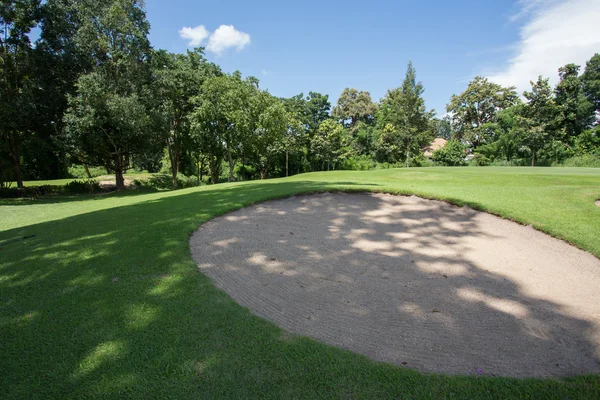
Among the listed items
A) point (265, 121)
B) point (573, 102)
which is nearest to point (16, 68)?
point (265, 121)

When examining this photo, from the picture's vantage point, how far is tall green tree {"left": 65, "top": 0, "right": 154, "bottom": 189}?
17328 millimetres

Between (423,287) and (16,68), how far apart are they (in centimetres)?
2607

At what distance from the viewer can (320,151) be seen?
39.7 metres

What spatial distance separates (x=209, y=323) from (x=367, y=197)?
6.37 meters

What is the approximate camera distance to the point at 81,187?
21.6 m

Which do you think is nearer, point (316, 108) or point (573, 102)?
point (573, 102)

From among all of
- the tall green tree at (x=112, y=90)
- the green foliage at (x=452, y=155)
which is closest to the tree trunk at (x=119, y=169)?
the tall green tree at (x=112, y=90)

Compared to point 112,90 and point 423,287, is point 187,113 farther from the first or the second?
point 423,287

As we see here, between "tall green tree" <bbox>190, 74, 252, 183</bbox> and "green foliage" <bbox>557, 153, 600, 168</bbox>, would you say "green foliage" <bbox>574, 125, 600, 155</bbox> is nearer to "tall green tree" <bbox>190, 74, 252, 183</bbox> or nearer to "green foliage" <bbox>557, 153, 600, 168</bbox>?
"green foliage" <bbox>557, 153, 600, 168</bbox>

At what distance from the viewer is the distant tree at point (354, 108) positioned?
52875 millimetres

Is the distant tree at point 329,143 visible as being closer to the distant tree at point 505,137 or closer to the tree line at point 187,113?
the tree line at point 187,113

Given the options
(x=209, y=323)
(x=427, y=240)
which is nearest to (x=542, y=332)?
(x=427, y=240)

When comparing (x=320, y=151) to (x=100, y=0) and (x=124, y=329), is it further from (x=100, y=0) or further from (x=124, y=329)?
(x=124, y=329)

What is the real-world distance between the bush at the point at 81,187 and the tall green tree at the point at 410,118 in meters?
36.6
